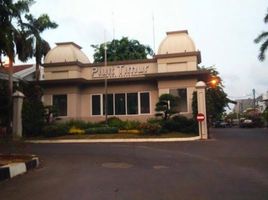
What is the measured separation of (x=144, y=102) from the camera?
31156 millimetres

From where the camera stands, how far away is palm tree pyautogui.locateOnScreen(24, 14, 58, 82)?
3344cm

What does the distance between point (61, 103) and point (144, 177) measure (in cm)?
2272

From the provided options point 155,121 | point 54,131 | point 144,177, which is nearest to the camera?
point 144,177

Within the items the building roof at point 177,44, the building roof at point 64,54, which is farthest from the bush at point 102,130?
the building roof at point 177,44

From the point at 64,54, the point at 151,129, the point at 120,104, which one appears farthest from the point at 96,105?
the point at 151,129

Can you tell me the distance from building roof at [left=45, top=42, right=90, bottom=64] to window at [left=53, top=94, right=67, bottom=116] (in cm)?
336

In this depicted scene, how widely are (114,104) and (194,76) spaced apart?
23.7ft

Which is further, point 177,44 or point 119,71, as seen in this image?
point 119,71

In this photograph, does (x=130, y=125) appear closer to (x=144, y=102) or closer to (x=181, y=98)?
(x=144, y=102)

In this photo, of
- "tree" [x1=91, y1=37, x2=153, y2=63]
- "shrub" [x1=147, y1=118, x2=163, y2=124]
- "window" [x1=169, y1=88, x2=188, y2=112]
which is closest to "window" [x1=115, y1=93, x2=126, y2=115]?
"shrub" [x1=147, y1=118, x2=163, y2=124]

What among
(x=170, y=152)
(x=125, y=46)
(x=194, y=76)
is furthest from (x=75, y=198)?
(x=125, y=46)

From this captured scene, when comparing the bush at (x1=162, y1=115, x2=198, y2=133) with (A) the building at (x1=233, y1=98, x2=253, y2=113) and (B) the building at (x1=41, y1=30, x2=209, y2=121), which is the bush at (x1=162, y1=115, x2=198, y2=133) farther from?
(A) the building at (x1=233, y1=98, x2=253, y2=113)

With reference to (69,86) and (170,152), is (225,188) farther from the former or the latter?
(69,86)

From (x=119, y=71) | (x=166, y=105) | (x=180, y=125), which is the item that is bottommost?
(x=180, y=125)
